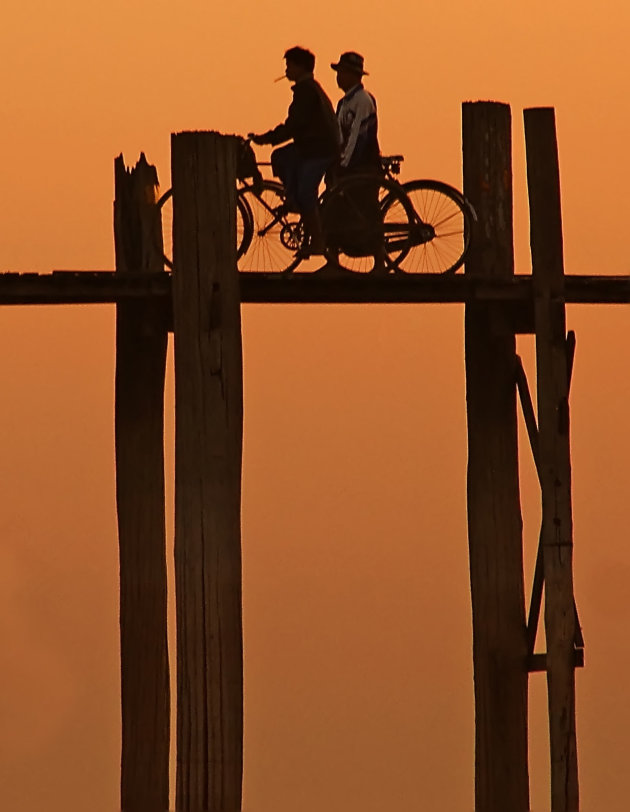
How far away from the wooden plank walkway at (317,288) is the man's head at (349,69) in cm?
203

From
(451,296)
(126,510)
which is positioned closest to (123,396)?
(126,510)

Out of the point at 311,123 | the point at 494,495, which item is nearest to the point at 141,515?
the point at 494,495

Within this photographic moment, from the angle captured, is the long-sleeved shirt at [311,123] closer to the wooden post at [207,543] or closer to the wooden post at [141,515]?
the wooden post at [141,515]

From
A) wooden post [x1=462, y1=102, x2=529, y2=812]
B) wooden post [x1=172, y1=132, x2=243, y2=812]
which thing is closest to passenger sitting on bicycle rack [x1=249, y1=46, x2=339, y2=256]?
wooden post [x1=462, y1=102, x2=529, y2=812]

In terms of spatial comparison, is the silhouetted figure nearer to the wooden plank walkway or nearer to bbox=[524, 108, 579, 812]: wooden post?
the wooden plank walkway

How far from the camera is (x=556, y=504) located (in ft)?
58.0

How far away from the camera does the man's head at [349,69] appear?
19.1m

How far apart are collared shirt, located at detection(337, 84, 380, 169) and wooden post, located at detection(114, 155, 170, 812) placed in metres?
1.48

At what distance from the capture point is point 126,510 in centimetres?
1827

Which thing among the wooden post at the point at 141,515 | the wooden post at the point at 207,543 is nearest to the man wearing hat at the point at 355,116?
the wooden post at the point at 141,515

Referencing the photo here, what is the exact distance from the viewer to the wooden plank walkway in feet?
57.2

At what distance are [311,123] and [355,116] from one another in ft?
1.40

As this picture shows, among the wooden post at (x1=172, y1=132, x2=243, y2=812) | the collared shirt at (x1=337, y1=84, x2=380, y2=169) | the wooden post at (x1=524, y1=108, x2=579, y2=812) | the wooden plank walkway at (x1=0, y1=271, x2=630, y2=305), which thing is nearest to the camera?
the wooden post at (x1=172, y1=132, x2=243, y2=812)

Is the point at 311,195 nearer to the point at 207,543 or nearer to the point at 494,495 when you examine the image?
the point at 494,495
